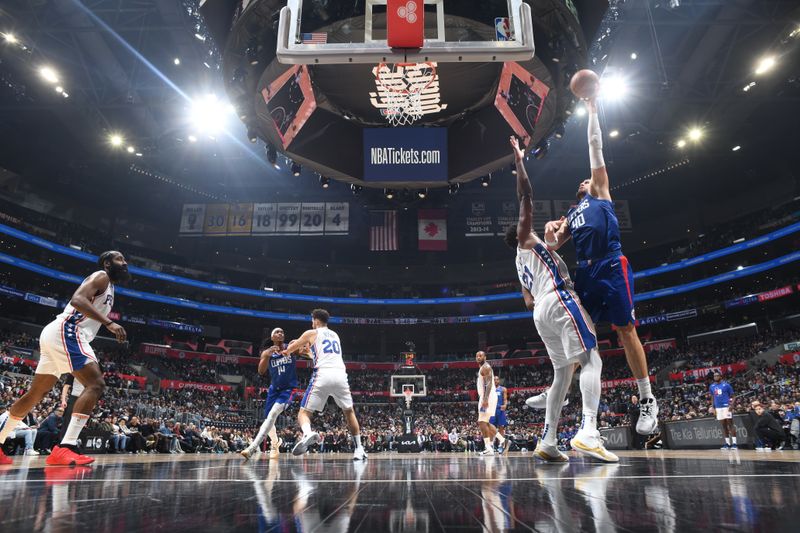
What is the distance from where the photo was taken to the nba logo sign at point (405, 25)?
546cm

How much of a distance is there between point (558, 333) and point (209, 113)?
771 inches

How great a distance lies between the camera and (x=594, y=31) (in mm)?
9453

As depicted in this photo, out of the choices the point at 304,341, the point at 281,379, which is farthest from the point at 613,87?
the point at 304,341

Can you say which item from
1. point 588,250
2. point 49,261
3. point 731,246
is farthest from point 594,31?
point 49,261

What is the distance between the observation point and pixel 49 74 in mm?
17859

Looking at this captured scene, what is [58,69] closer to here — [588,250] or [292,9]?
[292,9]

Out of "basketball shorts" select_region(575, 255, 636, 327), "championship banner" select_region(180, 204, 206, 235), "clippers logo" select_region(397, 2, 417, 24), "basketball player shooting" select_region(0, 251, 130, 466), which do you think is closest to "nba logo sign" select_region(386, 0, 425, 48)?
"clippers logo" select_region(397, 2, 417, 24)

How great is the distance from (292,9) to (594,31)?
6.58m

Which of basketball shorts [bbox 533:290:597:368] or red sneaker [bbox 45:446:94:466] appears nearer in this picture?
basketball shorts [bbox 533:290:597:368]

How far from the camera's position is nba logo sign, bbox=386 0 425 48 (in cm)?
546

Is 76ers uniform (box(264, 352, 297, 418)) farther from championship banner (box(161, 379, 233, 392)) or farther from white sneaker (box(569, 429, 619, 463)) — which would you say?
championship banner (box(161, 379, 233, 392))

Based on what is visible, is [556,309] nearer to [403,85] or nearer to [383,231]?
[403,85]

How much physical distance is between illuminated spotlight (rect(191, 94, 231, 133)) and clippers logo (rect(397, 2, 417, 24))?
1534cm

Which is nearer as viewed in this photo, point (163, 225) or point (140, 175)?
point (140, 175)
